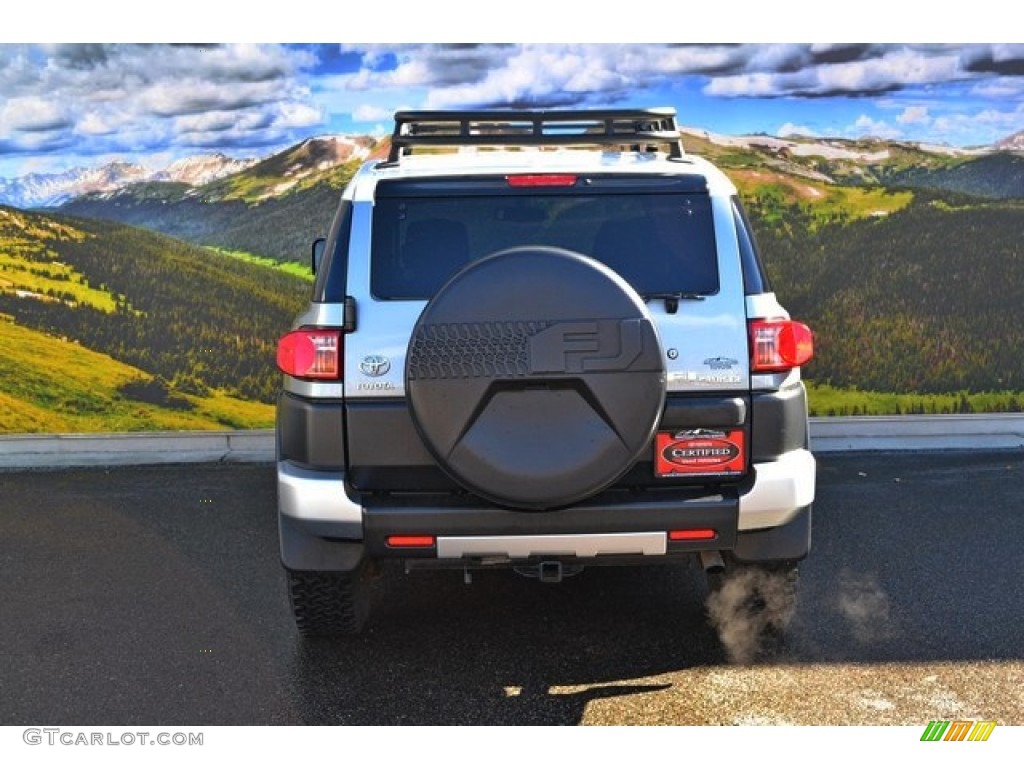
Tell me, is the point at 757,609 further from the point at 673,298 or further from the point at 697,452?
the point at 673,298

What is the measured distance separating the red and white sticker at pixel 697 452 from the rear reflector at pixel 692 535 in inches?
7.2

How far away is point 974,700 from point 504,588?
2037 mm

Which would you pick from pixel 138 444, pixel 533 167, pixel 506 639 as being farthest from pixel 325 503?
pixel 138 444

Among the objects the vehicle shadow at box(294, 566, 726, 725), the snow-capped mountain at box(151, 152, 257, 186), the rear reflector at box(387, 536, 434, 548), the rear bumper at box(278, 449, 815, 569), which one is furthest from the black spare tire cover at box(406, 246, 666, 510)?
the snow-capped mountain at box(151, 152, 257, 186)

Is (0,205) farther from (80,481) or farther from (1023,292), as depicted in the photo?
(1023,292)

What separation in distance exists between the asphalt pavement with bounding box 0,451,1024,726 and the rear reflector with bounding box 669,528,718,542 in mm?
586

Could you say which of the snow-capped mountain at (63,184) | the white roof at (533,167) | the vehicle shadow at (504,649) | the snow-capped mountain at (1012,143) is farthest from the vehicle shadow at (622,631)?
the snow-capped mountain at (63,184)

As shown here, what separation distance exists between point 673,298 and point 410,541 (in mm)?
1173

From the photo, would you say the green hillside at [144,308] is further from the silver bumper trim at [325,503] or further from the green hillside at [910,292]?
the silver bumper trim at [325,503]

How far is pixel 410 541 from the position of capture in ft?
12.1

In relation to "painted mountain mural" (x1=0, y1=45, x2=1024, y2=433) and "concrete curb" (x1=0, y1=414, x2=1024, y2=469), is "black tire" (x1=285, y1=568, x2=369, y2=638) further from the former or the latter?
"painted mountain mural" (x1=0, y1=45, x2=1024, y2=433)

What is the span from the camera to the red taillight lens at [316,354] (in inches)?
144

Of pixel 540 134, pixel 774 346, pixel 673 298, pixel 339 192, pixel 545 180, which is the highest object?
pixel 540 134

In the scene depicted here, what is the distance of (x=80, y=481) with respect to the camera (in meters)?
7.47
